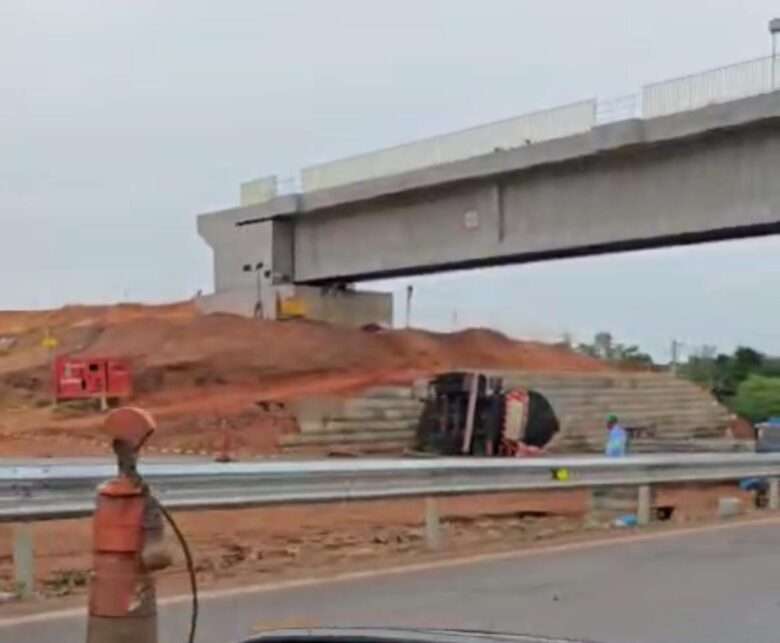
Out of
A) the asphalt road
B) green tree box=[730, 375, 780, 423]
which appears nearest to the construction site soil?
green tree box=[730, 375, 780, 423]

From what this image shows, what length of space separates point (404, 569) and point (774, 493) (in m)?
8.45

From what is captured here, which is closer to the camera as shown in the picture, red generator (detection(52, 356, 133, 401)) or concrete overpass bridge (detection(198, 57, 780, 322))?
concrete overpass bridge (detection(198, 57, 780, 322))

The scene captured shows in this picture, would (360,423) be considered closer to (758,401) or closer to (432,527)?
(758,401)

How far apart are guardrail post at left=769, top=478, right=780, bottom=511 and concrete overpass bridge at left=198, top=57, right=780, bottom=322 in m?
10.9

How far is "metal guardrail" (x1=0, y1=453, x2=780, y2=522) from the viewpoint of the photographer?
10055 mm

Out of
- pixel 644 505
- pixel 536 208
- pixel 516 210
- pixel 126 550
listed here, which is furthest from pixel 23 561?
→ pixel 516 210

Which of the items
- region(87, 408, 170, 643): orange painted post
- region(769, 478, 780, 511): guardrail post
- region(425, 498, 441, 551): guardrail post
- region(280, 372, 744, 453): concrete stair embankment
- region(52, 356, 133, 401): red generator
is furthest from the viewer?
region(52, 356, 133, 401): red generator

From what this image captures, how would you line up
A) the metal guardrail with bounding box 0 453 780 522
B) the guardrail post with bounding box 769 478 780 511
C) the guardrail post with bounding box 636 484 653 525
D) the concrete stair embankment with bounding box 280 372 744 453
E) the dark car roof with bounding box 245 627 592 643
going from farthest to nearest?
the concrete stair embankment with bounding box 280 372 744 453 < the guardrail post with bounding box 769 478 780 511 < the guardrail post with bounding box 636 484 653 525 < the metal guardrail with bounding box 0 453 780 522 < the dark car roof with bounding box 245 627 592 643

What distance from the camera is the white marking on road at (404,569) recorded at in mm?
9375

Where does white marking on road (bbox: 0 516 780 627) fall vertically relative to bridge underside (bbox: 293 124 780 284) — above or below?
below

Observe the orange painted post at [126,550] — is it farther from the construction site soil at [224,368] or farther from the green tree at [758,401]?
the green tree at [758,401]

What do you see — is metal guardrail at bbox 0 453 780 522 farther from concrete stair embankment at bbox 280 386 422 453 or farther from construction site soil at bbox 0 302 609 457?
concrete stair embankment at bbox 280 386 422 453

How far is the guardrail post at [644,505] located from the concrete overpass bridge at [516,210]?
44.4ft

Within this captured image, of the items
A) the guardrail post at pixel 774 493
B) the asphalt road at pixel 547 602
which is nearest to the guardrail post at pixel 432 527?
the asphalt road at pixel 547 602
